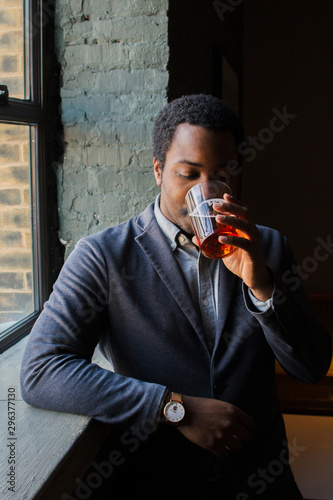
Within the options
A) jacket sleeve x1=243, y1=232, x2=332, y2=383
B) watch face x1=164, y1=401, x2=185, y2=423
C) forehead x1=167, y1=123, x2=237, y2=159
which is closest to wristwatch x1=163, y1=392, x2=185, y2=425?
watch face x1=164, y1=401, x2=185, y2=423

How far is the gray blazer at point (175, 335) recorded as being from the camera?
1160mm

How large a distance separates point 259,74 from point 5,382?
3.49 meters

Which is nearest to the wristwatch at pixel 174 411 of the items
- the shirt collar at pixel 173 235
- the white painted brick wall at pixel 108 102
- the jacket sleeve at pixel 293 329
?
the jacket sleeve at pixel 293 329

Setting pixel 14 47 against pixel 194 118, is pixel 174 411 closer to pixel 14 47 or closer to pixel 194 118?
pixel 194 118

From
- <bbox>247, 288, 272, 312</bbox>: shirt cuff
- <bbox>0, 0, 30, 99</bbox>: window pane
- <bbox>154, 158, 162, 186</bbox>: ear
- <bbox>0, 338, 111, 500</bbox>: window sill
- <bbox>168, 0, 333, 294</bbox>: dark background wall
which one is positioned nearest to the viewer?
<bbox>0, 338, 111, 500</bbox>: window sill

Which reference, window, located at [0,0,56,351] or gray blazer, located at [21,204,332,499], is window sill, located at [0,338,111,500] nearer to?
gray blazer, located at [21,204,332,499]

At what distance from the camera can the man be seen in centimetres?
113

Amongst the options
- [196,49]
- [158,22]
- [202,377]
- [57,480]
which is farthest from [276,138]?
[57,480]

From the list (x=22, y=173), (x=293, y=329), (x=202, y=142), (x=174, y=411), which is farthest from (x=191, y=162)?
(x=22, y=173)

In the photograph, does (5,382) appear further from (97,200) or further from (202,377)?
(97,200)

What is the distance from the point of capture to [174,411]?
3.49 ft

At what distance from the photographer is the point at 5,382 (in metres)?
1.28

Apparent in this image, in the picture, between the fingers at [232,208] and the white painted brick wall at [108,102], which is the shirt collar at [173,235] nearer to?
the fingers at [232,208]

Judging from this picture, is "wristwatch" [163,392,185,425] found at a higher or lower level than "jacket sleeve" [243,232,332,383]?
Result: lower
